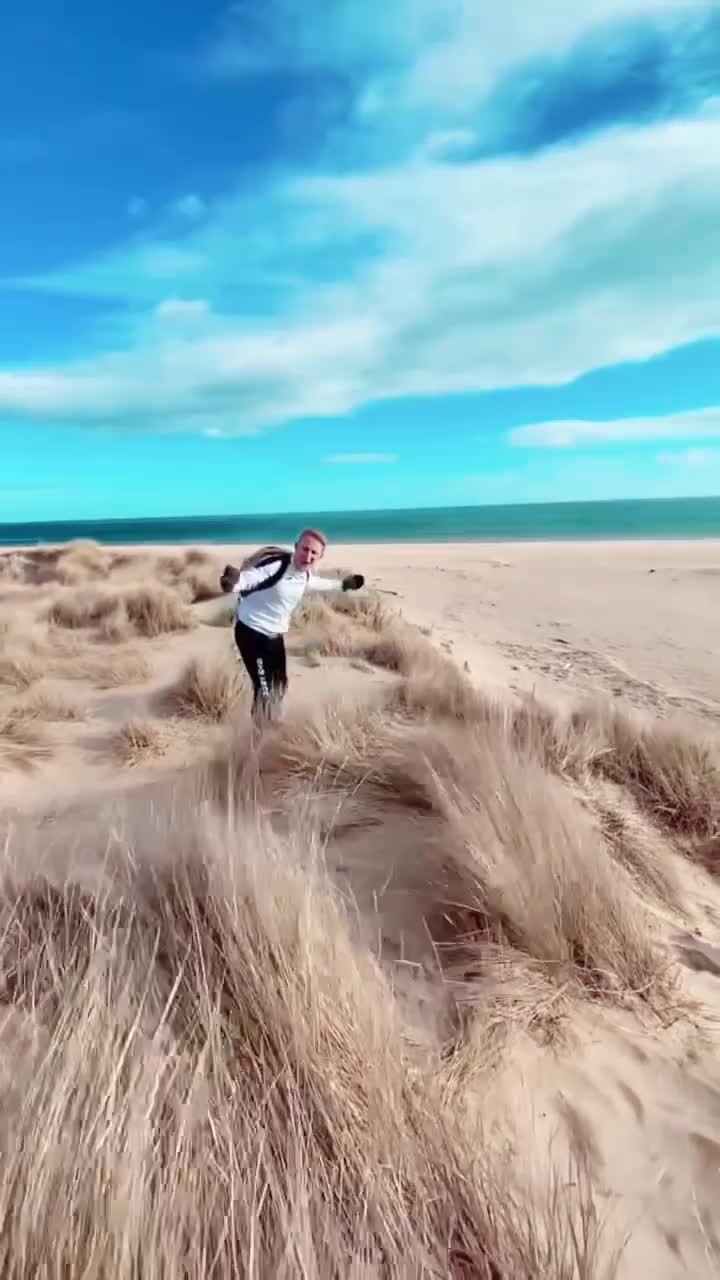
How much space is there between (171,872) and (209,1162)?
4.35ft

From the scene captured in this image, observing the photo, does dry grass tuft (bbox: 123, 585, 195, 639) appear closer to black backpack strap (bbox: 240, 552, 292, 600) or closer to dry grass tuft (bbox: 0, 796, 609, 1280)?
black backpack strap (bbox: 240, 552, 292, 600)

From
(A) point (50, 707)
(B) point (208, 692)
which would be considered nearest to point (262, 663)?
(B) point (208, 692)

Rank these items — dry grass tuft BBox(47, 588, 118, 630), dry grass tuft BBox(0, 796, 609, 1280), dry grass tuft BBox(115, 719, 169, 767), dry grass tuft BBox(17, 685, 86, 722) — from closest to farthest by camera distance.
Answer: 1. dry grass tuft BBox(0, 796, 609, 1280)
2. dry grass tuft BBox(115, 719, 169, 767)
3. dry grass tuft BBox(17, 685, 86, 722)
4. dry grass tuft BBox(47, 588, 118, 630)

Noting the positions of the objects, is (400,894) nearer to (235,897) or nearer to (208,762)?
(235,897)

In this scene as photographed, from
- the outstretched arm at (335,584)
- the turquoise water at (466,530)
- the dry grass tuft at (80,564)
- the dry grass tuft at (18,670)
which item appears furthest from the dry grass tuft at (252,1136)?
the turquoise water at (466,530)

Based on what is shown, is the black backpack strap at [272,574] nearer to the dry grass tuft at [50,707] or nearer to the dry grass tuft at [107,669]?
the dry grass tuft at [50,707]

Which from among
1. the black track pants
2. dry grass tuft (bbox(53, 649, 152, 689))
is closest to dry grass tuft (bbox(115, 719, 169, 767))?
the black track pants

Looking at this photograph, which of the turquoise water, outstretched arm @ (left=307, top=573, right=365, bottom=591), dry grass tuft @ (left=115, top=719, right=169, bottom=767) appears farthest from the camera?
the turquoise water

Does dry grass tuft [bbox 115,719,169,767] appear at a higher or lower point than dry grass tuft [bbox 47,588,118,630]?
lower

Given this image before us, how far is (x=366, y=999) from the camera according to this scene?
6.57ft

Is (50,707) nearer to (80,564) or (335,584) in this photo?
(335,584)

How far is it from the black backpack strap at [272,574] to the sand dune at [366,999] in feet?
3.09

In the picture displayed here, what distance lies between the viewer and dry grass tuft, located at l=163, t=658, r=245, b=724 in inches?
256

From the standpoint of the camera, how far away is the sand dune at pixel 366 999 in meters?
1.40
